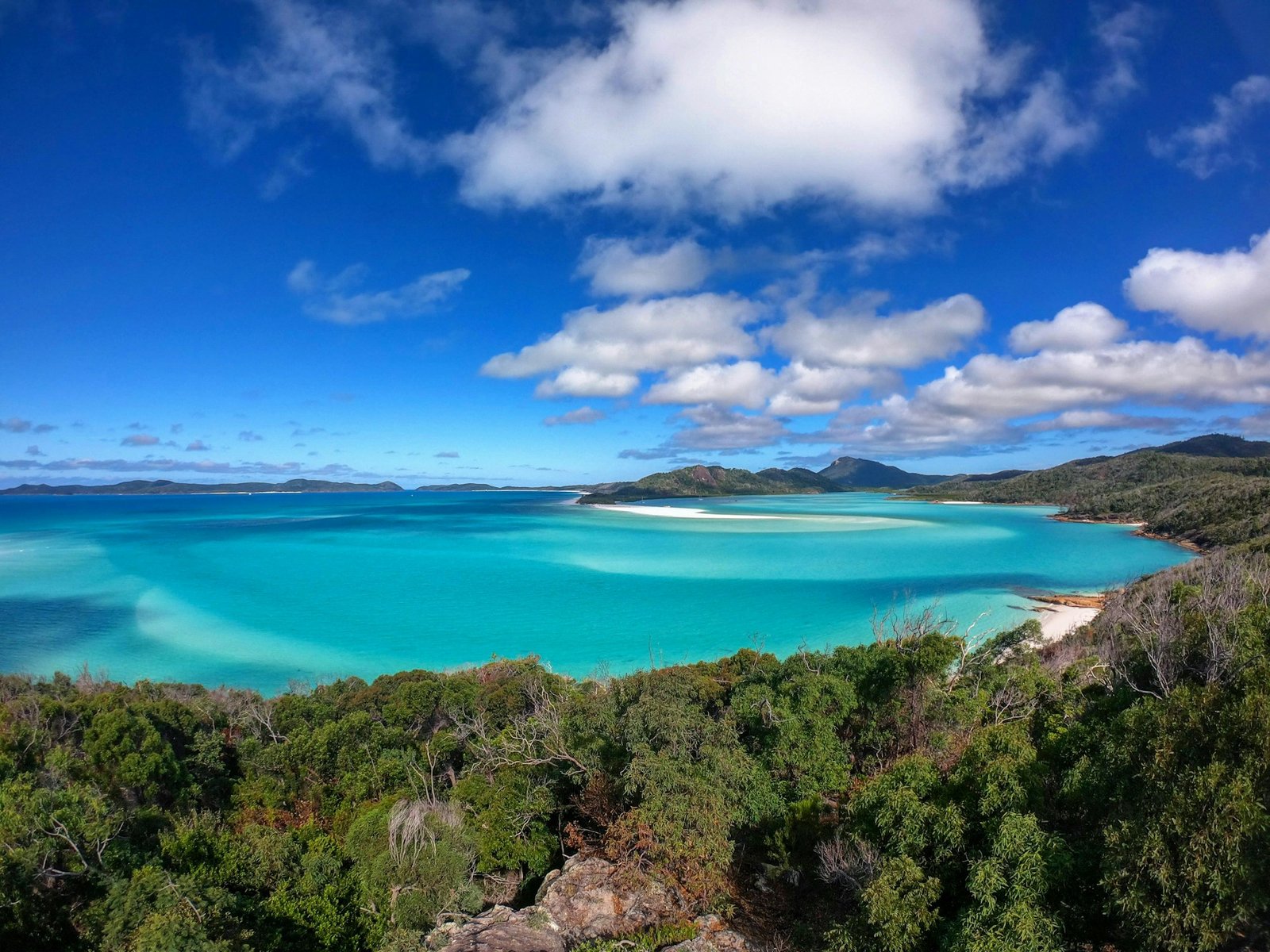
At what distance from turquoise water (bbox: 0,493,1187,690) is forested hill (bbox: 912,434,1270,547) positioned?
6.34 m

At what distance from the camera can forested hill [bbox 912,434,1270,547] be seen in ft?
200

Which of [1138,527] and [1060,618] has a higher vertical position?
[1138,527]

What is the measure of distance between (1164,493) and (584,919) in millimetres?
A: 118243

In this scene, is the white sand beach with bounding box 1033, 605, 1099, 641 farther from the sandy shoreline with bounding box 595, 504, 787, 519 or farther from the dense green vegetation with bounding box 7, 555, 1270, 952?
the sandy shoreline with bounding box 595, 504, 787, 519

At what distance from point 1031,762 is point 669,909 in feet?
21.6

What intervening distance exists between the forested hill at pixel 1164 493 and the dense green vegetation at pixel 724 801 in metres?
37.4

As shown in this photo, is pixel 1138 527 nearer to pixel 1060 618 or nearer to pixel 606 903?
pixel 1060 618

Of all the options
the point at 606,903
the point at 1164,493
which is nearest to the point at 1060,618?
the point at 606,903

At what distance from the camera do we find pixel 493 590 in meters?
48.2

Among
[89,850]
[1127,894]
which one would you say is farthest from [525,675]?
[1127,894]

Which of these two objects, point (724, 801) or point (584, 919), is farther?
point (724, 801)

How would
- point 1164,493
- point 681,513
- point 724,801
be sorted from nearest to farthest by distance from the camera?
point 724,801
point 1164,493
point 681,513

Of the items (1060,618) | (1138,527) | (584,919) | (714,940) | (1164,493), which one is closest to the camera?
(714,940)

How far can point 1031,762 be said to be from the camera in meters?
9.84
